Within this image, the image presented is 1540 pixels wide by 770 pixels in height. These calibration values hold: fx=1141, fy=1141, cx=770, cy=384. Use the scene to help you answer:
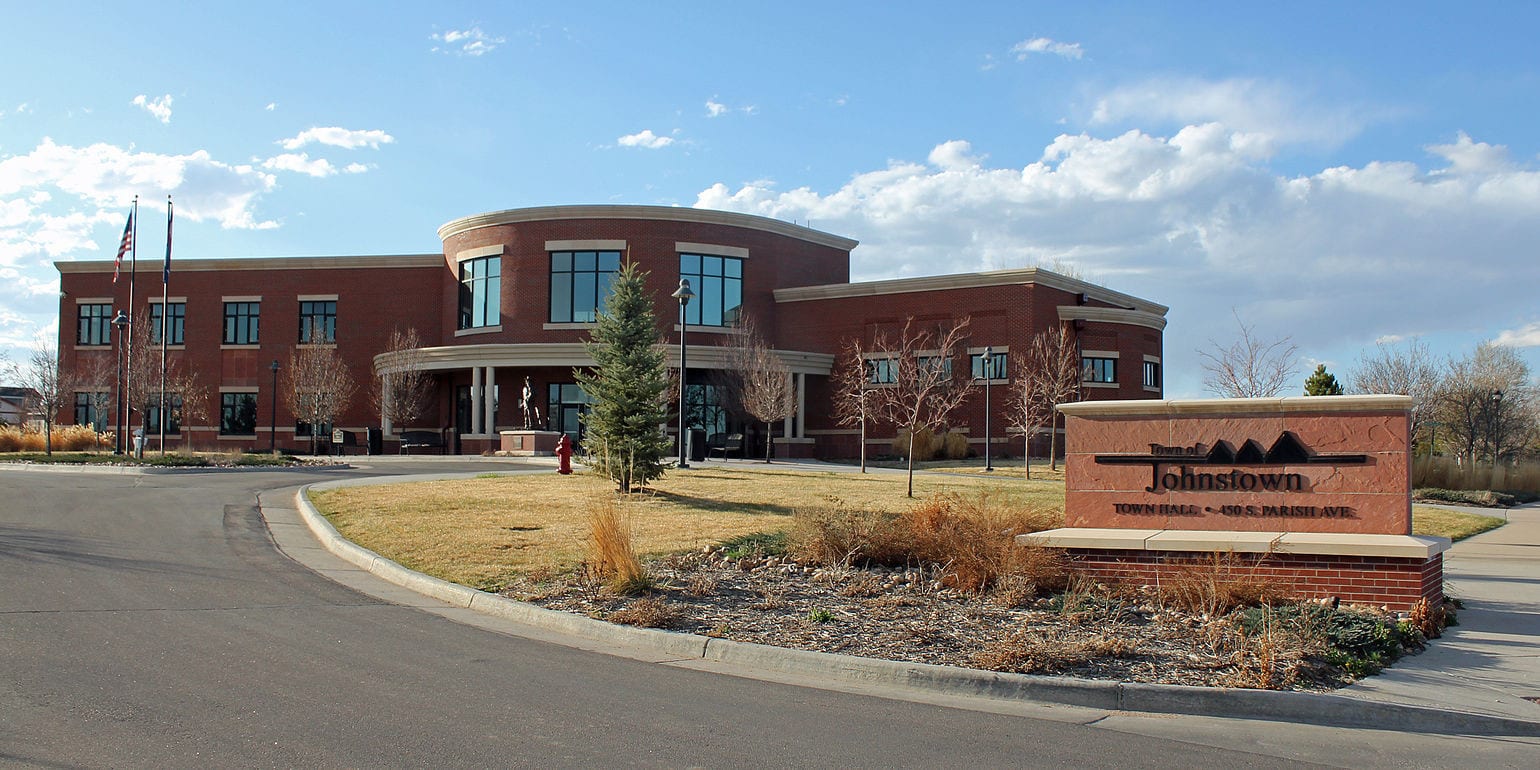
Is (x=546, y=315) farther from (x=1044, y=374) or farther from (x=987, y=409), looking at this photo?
(x=1044, y=374)

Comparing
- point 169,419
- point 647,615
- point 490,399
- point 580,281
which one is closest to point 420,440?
point 490,399

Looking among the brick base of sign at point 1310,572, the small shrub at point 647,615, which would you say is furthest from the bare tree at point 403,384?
the brick base of sign at point 1310,572

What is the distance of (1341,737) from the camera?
6.83 meters

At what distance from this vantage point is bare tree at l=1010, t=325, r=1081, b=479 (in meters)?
42.0

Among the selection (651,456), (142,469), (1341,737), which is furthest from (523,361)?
(1341,737)

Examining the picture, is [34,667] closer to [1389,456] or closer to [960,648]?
[960,648]

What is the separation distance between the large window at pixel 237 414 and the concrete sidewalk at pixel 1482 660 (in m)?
50.9

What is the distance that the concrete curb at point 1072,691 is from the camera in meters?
7.07

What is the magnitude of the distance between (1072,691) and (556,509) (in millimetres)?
12433

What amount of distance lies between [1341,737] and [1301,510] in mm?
4340

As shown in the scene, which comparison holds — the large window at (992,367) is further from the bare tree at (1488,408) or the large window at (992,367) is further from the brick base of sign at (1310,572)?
the brick base of sign at (1310,572)

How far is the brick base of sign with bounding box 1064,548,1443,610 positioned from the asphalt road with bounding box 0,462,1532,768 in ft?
11.1

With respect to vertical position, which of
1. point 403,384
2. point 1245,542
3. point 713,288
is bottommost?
point 1245,542

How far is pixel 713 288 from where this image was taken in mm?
49219
